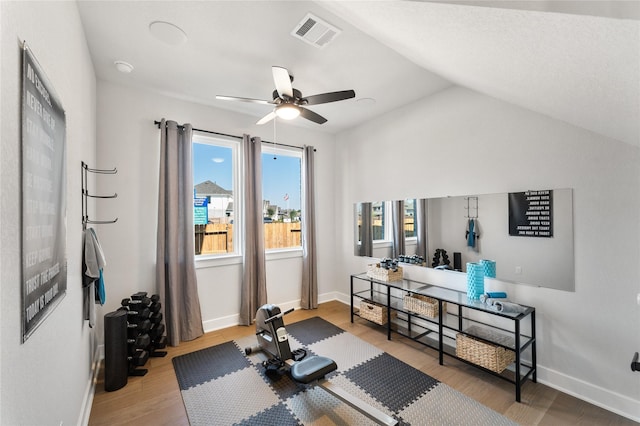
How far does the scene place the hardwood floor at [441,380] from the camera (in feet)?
6.49

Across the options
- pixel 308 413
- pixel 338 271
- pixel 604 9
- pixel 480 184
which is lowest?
pixel 308 413

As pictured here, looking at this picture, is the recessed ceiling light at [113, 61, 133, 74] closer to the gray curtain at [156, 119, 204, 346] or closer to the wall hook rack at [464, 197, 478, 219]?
the gray curtain at [156, 119, 204, 346]

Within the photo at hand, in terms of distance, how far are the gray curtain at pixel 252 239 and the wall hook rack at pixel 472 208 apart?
8.36 feet

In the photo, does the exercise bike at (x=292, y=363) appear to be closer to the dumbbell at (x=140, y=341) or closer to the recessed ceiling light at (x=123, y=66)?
the dumbbell at (x=140, y=341)

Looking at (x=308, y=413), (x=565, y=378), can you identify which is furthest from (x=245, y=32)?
(x=565, y=378)

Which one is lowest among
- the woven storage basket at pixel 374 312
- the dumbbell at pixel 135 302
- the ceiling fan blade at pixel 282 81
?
the woven storage basket at pixel 374 312

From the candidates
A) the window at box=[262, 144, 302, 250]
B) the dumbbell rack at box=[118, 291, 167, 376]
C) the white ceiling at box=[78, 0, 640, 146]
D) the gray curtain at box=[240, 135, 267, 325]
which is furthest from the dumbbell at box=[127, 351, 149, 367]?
the white ceiling at box=[78, 0, 640, 146]

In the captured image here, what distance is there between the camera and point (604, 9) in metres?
0.65

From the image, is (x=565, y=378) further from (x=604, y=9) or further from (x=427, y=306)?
(x=604, y=9)

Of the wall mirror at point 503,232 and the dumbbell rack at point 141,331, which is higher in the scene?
the wall mirror at point 503,232

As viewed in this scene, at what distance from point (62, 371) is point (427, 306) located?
114 inches

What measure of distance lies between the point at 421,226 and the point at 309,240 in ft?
5.67

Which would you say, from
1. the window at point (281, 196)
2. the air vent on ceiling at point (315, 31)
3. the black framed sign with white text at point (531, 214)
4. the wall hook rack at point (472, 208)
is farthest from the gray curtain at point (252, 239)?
the black framed sign with white text at point (531, 214)

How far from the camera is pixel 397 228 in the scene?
3.66 metres
